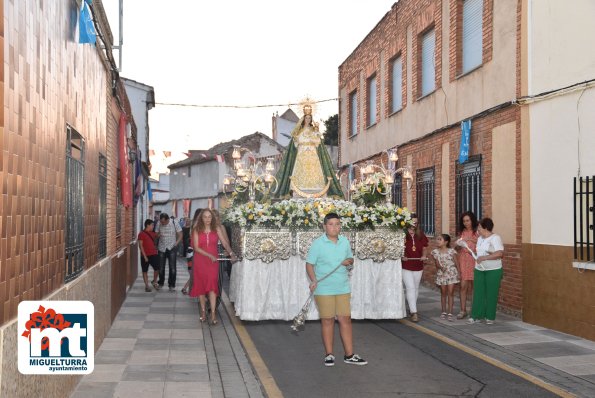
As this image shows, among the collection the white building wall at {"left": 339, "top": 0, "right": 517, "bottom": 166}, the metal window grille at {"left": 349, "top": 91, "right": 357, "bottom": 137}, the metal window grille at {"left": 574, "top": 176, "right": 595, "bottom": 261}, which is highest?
the metal window grille at {"left": 349, "top": 91, "right": 357, "bottom": 137}

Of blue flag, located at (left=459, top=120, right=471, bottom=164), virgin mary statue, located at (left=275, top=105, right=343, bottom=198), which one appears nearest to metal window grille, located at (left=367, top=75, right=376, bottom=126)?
blue flag, located at (left=459, top=120, right=471, bottom=164)

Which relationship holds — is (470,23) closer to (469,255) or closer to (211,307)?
(469,255)

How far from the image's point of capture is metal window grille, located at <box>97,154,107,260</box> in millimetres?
11200

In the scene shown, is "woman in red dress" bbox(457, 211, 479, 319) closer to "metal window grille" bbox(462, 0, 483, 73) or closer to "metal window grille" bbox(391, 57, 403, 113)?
"metal window grille" bbox(462, 0, 483, 73)

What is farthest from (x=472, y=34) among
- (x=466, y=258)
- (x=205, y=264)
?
(x=205, y=264)

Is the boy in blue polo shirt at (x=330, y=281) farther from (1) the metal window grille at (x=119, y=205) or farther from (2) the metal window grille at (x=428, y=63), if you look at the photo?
(2) the metal window grille at (x=428, y=63)

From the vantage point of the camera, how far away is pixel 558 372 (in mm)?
8633

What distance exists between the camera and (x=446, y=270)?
13.2 m

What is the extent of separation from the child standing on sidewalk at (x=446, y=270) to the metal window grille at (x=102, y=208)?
17.6 ft

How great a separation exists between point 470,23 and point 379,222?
5939 mm

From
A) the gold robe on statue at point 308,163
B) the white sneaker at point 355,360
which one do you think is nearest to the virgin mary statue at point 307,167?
the gold robe on statue at point 308,163

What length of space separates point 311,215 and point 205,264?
1861 mm

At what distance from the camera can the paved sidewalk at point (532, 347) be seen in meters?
8.43

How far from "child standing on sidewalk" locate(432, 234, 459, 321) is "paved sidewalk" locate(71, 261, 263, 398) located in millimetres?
3598
